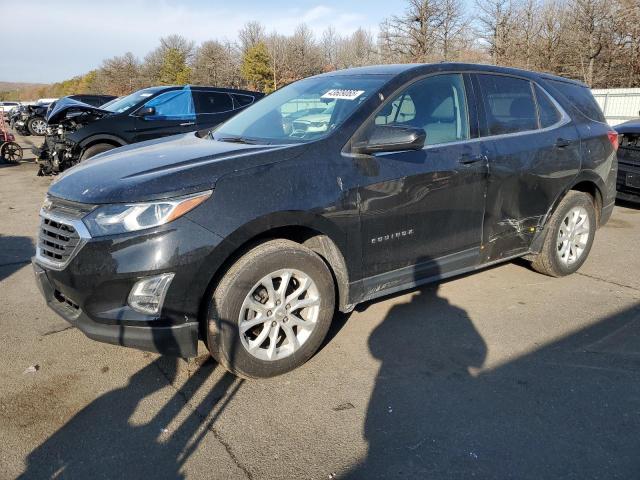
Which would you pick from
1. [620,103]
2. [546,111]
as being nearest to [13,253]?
[546,111]

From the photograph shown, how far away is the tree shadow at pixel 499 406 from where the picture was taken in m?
2.40

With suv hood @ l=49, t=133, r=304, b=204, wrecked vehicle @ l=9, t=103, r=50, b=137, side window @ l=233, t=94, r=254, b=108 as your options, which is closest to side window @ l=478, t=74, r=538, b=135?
suv hood @ l=49, t=133, r=304, b=204

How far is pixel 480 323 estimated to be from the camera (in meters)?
3.87

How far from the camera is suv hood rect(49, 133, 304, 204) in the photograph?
2689mm

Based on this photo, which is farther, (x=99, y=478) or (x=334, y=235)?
(x=334, y=235)

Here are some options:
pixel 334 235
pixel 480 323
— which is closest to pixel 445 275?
pixel 480 323

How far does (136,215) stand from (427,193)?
6.12 feet

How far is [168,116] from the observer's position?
9.77 m

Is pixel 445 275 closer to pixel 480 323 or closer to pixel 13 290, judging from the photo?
pixel 480 323

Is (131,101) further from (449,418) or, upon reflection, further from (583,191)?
(449,418)

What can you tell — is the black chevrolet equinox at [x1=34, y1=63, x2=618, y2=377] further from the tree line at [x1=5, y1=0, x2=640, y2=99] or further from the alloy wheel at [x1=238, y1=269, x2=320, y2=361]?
the tree line at [x1=5, y1=0, x2=640, y2=99]

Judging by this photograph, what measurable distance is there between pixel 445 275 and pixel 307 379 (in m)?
1.34

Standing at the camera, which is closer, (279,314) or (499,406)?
(499,406)

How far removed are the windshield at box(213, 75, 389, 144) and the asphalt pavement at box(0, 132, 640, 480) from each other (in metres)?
1.44
